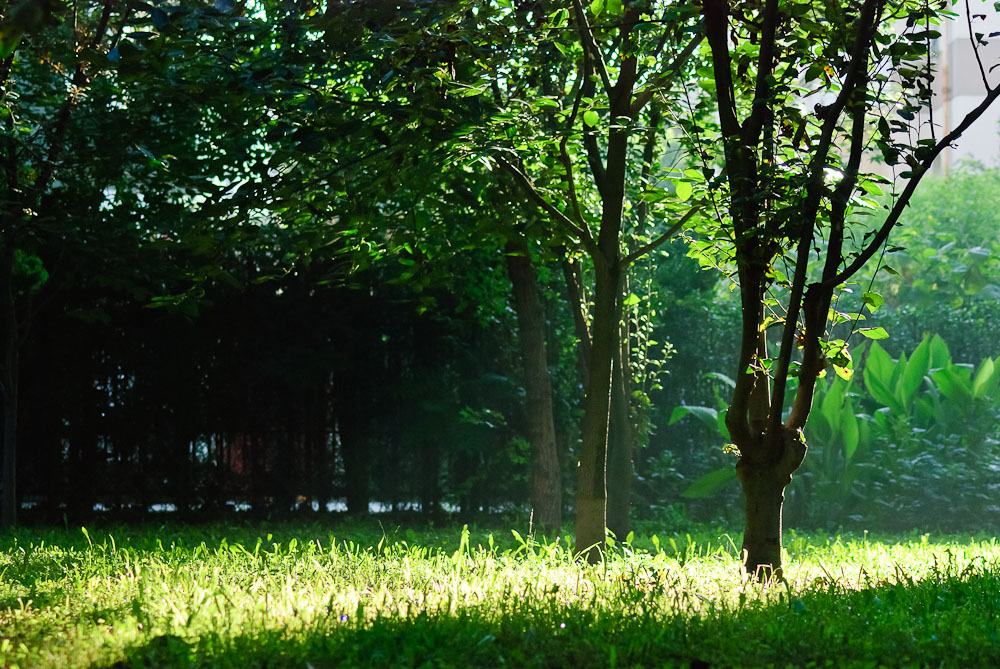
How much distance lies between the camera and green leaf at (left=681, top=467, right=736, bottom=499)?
10211mm

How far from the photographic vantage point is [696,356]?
11.5 m

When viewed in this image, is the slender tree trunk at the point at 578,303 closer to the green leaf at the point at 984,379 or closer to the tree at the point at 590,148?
the tree at the point at 590,148

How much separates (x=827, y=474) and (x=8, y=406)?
764cm

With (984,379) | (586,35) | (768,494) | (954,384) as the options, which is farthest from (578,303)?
(984,379)

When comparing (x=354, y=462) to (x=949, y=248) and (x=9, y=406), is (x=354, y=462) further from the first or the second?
(x=949, y=248)

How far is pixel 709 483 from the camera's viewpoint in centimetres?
1028

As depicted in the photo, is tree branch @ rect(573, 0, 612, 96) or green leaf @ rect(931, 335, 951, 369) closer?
tree branch @ rect(573, 0, 612, 96)

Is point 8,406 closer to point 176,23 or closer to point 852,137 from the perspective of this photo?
point 176,23

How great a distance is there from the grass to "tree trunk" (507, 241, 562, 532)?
3.40 m

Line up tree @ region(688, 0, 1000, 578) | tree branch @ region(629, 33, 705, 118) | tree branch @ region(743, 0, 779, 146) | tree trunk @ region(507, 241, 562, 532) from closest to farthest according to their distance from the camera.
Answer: tree @ region(688, 0, 1000, 578)
tree branch @ region(743, 0, 779, 146)
tree branch @ region(629, 33, 705, 118)
tree trunk @ region(507, 241, 562, 532)

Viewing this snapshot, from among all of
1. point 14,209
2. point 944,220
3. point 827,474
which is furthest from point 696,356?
point 944,220

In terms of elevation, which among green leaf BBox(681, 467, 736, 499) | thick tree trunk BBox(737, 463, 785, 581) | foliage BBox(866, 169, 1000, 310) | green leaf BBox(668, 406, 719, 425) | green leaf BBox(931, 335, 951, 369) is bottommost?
green leaf BBox(681, 467, 736, 499)

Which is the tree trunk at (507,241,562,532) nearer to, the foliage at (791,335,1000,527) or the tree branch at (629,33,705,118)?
the foliage at (791,335,1000,527)

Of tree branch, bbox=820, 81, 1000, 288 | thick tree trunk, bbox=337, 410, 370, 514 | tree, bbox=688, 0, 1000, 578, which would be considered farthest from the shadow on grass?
thick tree trunk, bbox=337, 410, 370, 514
